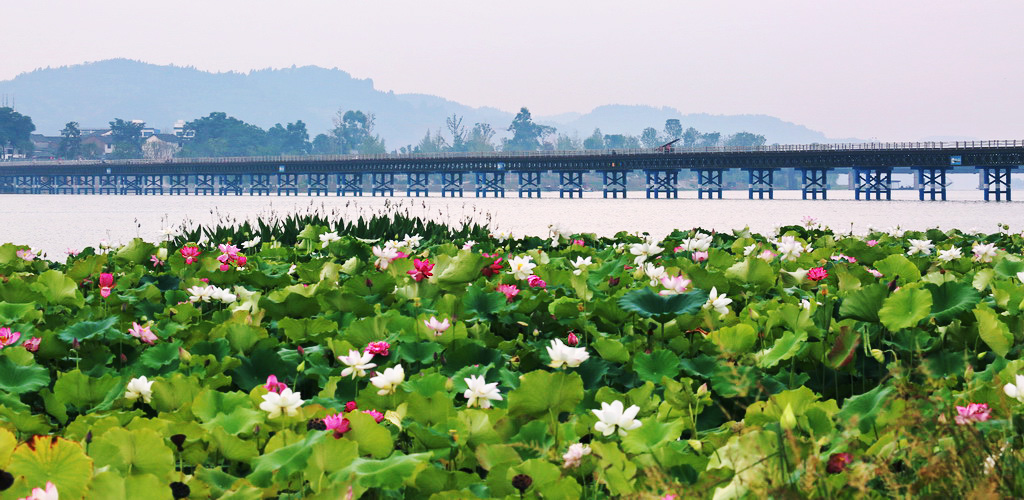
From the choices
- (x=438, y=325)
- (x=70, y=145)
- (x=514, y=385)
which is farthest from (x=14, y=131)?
(x=514, y=385)

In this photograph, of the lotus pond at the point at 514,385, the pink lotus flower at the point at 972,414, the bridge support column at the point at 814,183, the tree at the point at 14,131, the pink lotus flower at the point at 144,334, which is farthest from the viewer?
the tree at the point at 14,131

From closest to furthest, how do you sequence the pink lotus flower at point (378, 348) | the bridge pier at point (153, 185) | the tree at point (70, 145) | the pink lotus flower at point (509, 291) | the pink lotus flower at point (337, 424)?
the pink lotus flower at point (337, 424), the pink lotus flower at point (378, 348), the pink lotus flower at point (509, 291), the bridge pier at point (153, 185), the tree at point (70, 145)

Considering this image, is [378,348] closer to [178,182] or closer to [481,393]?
[481,393]

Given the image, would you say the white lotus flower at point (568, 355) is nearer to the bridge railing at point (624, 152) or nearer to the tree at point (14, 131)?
the bridge railing at point (624, 152)

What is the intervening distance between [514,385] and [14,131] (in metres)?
185

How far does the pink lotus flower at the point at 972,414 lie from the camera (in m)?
2.19

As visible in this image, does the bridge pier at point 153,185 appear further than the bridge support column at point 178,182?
Yes

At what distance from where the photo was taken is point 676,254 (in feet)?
22.0

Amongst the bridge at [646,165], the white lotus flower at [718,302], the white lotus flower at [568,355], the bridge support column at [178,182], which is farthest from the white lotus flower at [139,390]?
the bridge support column at [178,182]

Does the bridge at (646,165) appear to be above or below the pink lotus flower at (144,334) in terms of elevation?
above

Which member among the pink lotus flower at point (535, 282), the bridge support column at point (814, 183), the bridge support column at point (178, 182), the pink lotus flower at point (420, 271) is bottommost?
the pink lotus flower at point (535, 282)

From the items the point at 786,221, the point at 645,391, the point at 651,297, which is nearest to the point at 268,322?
the point at 651,297

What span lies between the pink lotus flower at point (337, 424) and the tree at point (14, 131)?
181827 mm

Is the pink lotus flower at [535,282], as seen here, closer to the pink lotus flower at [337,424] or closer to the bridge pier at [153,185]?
the pink lotus flower at [337,424]
